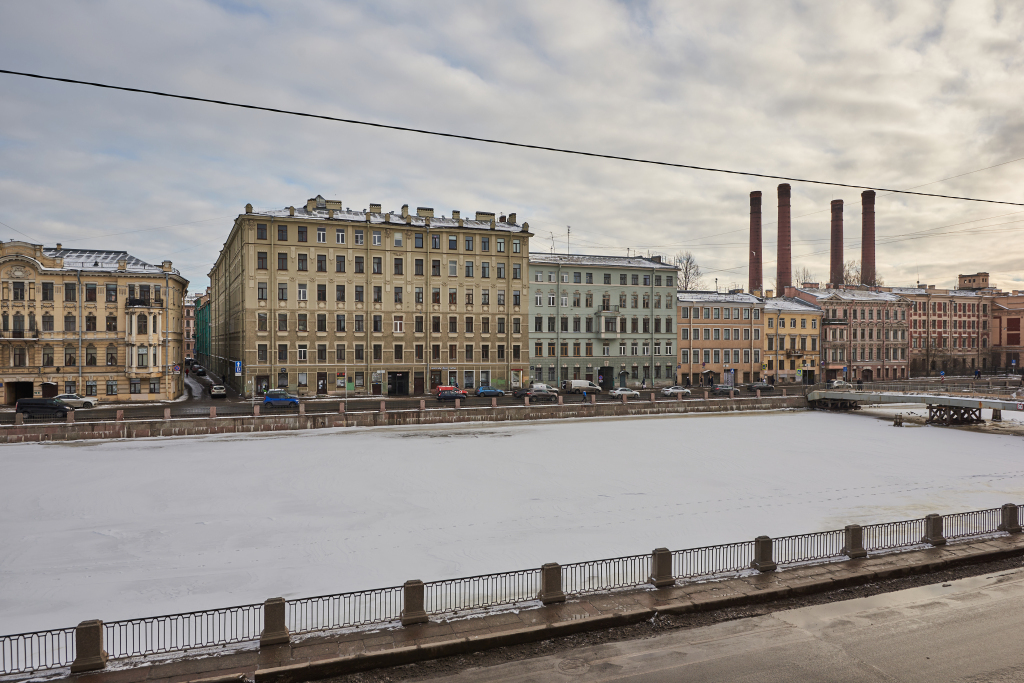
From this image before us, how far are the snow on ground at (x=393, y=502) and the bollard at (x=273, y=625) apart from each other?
4.12 m

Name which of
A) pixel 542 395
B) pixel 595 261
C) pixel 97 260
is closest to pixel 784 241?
pixel 595 261

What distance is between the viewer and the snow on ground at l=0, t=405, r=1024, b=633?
17609 mm

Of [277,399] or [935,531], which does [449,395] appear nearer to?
[277,399]

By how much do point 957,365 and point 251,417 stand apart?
11451 centimetres

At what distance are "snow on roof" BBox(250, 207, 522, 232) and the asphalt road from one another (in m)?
58.1

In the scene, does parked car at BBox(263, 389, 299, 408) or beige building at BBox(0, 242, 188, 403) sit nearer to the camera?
parked car at BBox(263, 389, 299, 408)

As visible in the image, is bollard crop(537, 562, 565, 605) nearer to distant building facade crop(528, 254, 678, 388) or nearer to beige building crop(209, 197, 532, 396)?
beige building crop(209, 197, 532, 396)

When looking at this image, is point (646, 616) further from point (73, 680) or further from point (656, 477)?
point (656, 477)

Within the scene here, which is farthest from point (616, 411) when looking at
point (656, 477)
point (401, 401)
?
point (656, 477)

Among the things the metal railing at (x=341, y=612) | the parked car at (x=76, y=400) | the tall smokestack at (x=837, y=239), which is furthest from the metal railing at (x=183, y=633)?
the tall smokestack at (x=837, y=239)

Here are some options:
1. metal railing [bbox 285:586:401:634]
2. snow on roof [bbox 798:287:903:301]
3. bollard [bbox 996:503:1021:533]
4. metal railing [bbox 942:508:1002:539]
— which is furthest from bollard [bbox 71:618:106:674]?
snow on roof [bbox 798:287:903:301]

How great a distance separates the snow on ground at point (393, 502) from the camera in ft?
57.8

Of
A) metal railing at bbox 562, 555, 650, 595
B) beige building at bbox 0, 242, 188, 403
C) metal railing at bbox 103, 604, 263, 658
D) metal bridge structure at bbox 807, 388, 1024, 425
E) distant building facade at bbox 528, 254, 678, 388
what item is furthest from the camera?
distant building facade at bbox 528, 254, 678, 388

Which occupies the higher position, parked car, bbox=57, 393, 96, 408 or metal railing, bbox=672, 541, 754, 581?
parked car, bbox=57, 393, 96, 408
